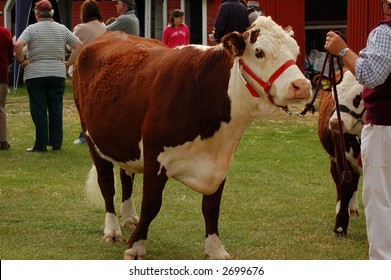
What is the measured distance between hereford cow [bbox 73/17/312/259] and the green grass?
0.68 m

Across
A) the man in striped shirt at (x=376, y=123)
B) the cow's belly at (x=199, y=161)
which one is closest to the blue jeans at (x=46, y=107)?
the cow's belly at (x=199, y=161)

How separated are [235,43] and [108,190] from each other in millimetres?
2195

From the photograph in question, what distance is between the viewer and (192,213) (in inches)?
354

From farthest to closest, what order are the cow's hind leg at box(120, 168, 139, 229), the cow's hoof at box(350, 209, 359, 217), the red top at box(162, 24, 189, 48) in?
the red top at box(162, 24, 189, 48)
the cow's hoof at box(350, 209, 359, 217)
the cow's hind leg at box(120, 168, 139, 229)

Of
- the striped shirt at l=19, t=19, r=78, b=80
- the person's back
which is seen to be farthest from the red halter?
the striped shirt at l=19, t=19, r=78, b=80

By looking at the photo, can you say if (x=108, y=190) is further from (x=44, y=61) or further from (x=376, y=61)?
(x=44, y=61)

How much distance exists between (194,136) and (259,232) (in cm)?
171

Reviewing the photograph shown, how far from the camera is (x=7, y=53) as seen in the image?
13672 mm

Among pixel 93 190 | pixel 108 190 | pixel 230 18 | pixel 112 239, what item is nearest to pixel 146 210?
pixel 112 239

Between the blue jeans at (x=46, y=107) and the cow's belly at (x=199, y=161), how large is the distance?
6.40 metres

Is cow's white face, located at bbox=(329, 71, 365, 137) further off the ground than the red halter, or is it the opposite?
the red halter

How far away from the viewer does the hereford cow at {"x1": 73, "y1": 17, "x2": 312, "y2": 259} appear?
6473mm

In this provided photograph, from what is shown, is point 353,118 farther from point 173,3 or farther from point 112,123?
point 173,3

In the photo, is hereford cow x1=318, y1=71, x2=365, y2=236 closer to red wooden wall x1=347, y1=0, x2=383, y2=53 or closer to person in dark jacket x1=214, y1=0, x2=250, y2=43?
person in dark jacket x1=214, y1=0, x2=250, y2=43
